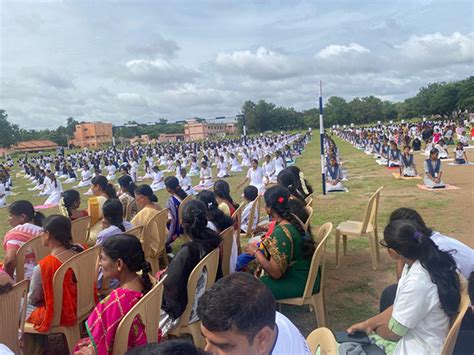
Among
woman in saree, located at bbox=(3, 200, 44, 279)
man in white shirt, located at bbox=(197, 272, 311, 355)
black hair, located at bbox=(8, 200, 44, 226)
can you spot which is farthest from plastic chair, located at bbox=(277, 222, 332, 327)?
black hair, located at bbox=(8, 200, 44, 226)

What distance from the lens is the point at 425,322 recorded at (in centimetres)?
203

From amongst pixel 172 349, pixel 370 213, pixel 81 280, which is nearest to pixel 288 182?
pixel 370 213

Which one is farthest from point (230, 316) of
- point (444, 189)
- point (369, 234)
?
point (444, 189)

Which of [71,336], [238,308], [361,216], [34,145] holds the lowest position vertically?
[361,216]

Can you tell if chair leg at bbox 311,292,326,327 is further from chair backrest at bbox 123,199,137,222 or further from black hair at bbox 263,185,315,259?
chair backrest at bbox 123,199,137,222

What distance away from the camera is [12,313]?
2348 millimetres

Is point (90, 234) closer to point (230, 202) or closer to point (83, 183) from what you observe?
point (230, 202)

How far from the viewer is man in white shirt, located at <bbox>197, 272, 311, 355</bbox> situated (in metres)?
1.34

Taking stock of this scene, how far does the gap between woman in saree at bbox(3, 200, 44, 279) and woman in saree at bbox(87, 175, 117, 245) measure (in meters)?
0.87

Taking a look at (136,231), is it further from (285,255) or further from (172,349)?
(172,349)

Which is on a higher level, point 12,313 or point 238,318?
point 238,318

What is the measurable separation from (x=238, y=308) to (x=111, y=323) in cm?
98

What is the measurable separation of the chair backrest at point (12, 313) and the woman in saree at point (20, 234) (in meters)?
1.15

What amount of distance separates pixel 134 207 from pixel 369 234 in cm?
352
